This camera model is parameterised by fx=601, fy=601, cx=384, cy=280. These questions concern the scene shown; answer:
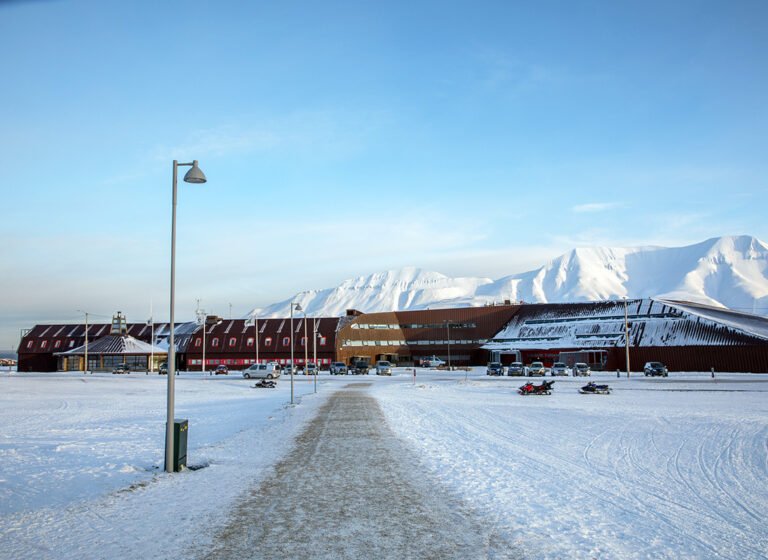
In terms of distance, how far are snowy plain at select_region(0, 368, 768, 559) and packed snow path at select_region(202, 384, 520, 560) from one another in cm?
41

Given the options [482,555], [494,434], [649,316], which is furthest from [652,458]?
[649,316]

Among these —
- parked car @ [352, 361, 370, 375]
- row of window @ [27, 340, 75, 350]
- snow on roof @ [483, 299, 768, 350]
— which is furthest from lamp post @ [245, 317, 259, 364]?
snow on roof @ [483, 299, 768, 350]

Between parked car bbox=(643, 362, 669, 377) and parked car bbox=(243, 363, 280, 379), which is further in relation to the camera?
parked car bbox=(243, 363, 280, 379)

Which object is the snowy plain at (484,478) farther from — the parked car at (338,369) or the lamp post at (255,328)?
the lamp post at (255,328)

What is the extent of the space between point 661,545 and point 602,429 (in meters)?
13.9

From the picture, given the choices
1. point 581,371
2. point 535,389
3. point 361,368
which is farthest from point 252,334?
point 535,389

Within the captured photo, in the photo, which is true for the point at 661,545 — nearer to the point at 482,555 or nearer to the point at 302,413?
the point at 482,555

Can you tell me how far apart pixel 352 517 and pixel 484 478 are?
4157 mm

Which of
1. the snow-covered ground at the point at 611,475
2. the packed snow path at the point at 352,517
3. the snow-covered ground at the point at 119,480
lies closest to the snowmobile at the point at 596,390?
the snow-covered ground at the point at 611,475

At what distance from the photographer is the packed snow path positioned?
7.92 metres

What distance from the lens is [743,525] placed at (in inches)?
362

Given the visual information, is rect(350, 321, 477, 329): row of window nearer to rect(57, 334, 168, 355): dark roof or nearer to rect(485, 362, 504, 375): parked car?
rect(485, 362, 504, 375): parked car

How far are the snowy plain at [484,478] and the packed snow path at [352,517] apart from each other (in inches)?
16.2

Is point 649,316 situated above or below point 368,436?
above
